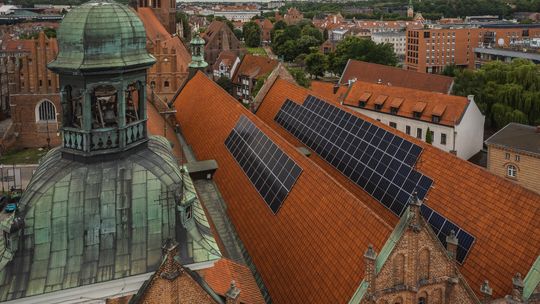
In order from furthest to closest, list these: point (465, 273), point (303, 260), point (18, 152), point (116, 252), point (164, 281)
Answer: point (18, 152) → point (465, 273) → point (303, 260) → point (116, 252) → point (164, 281)

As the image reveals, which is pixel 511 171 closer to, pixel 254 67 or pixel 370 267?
pixel 370 267

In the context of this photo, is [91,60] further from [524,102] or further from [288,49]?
[288,49]

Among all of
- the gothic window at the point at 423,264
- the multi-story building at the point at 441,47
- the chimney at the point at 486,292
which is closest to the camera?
the gothic window at the point at 423,264

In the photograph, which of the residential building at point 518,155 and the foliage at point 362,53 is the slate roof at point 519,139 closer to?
the residential building at point 518,155

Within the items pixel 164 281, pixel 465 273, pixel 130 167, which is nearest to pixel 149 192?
pixel 130 167

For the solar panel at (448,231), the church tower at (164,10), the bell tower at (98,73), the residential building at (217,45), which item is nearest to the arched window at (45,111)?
the church tower at (164,10)

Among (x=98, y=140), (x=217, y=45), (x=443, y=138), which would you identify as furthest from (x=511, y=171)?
(x=217, y=45)

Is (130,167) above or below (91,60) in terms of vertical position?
below
